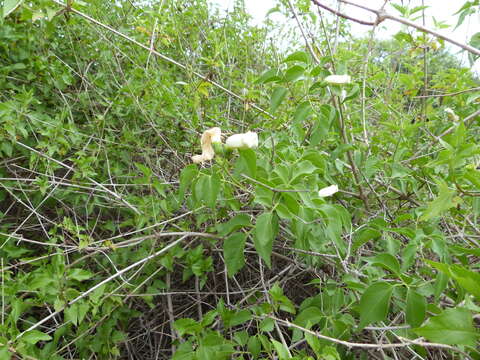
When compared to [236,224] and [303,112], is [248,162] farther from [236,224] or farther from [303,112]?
[303,112]

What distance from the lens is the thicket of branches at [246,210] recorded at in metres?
0.94

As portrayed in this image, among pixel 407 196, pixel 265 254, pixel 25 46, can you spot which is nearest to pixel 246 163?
pixel 265 254

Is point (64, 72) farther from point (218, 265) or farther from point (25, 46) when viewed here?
point (218, 265)

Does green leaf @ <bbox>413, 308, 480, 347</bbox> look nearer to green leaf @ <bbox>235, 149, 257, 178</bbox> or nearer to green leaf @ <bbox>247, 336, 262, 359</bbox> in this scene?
green leaf @ <bbox>235, 149, 257, 178</bbox>

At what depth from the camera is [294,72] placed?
1079 mm

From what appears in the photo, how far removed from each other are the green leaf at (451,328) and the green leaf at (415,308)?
0.30 metres

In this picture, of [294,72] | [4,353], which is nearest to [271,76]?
[294,72]

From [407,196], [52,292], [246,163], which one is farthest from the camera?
[407,196]

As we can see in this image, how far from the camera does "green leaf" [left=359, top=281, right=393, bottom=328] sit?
88cm

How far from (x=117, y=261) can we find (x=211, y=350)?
30.0 inches

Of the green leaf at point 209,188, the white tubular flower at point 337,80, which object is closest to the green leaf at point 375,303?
the green leaf at point 209,188

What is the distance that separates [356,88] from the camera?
111 cm

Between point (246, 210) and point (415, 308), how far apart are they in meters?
0.77

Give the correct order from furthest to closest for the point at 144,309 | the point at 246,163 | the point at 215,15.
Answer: the point at 215,15
the point at 144,309
the point at 246,163
